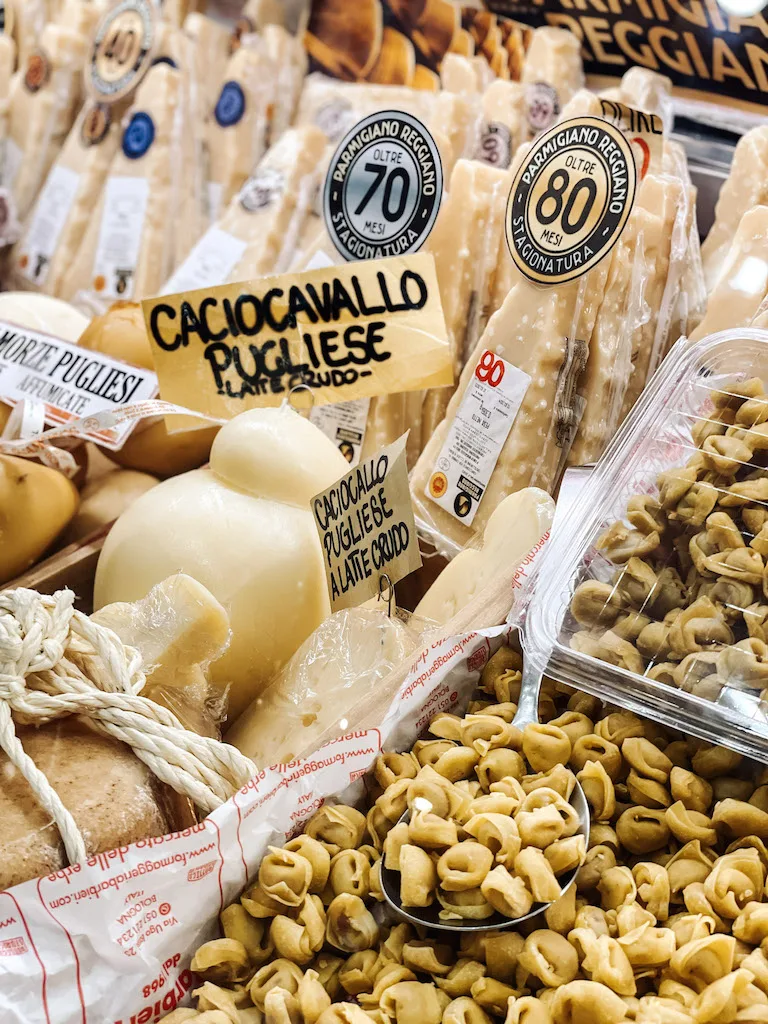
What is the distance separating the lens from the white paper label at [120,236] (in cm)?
245

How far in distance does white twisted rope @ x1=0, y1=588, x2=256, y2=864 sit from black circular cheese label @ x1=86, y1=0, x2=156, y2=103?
6.85 ft

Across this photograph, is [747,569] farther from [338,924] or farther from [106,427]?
[106,427]

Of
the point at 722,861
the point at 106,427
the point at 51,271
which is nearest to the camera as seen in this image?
the point at 722,861

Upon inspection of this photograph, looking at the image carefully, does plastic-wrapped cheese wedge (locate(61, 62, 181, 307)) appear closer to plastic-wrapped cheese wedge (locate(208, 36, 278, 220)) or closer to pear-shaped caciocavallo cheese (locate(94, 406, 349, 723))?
plastic-wrapped cheese wedge (locate(208, 36, 278, 220))

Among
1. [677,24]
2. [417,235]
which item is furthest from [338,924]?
[677,24]

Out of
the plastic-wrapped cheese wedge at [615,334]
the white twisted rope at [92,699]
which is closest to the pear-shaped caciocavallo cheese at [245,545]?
the white twisted rope at [92,699]

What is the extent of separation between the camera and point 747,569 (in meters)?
0.95

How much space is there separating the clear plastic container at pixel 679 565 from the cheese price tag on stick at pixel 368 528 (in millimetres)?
174

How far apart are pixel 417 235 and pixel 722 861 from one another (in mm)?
1065

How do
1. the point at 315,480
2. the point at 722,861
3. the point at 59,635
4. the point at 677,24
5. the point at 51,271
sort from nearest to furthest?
the point at 722,861 < the point at 59,635 < the point at 315,480 < the point at 677,24 < the point at 51,271

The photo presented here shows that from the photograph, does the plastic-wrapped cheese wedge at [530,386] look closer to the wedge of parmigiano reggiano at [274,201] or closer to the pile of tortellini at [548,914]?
the pile of tortellini at [548,914]

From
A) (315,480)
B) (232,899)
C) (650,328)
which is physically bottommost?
(232,899)

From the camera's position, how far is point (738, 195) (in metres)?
1.53

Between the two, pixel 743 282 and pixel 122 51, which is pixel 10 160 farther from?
pixel 743 282
